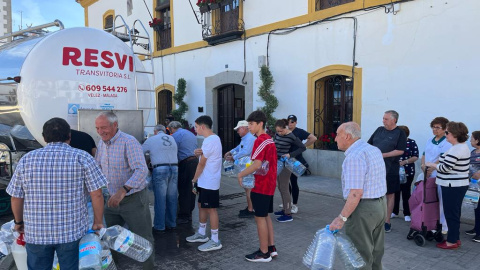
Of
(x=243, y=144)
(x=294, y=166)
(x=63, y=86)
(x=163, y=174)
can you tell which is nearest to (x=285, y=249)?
(x=294, y=166)

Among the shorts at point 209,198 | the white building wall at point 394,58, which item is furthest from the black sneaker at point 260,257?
the white building wall at point 394,58

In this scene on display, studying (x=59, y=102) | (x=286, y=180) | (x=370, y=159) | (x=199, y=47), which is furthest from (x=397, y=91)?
(x=199, y=47)

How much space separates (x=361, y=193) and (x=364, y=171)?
181 millimetres

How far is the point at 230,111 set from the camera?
12070 mm

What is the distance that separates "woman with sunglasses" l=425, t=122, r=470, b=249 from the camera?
13.6 ft

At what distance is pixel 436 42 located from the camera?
269 inches

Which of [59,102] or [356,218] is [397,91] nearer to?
[356,218]

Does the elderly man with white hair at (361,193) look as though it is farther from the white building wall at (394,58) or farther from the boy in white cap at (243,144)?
the white building wall at (394,58)

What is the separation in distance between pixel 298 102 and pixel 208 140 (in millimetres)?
5495

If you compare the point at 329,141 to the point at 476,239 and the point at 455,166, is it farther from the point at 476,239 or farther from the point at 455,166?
the point at 455,166

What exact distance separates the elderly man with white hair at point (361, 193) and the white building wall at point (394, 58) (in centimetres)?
465

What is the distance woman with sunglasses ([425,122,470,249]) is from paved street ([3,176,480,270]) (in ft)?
1.02

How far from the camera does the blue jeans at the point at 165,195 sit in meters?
5.07

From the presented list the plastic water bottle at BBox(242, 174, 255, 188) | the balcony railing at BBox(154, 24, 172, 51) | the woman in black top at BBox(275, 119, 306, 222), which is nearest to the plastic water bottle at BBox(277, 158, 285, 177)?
the woman in black top at BBox(275, 119, 306, 222)
